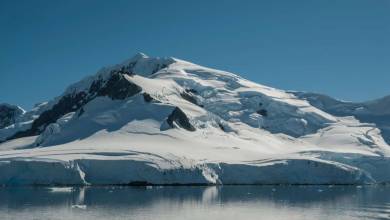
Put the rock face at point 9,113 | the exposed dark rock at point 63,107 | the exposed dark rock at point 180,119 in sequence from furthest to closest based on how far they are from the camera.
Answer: the rock face at point 9,113 < the exposed dark rock at point 63,107 < the exposed dark rock at point 180,119

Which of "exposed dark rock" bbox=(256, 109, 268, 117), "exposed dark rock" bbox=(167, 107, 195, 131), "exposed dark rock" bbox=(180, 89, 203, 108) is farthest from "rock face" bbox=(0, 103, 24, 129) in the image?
"exposed dark rock" bbox=(167, 107, 195, 131)

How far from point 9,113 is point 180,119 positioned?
9957cm

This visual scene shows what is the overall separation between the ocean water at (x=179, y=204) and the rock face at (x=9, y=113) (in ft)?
368

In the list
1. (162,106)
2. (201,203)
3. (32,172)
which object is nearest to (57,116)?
(162,106)

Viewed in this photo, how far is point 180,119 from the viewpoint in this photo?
374 feet

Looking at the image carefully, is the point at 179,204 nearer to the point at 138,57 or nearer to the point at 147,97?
the point at 147,97

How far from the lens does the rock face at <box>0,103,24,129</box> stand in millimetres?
193250

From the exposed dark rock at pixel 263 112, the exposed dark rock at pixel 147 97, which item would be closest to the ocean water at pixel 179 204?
the exposed dark rock at pixel 147 97

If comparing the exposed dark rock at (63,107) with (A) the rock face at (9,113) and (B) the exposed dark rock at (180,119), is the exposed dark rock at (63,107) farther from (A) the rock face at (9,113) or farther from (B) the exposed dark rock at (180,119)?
(A) the rock face at (9,113)

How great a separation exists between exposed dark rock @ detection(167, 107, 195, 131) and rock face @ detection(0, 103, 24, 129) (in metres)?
93.7

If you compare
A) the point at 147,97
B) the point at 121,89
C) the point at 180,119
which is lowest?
the point at 180,119

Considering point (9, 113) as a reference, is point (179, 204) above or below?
below

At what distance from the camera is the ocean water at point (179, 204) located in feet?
177

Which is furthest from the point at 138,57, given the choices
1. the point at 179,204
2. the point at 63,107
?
the point at 179,204
